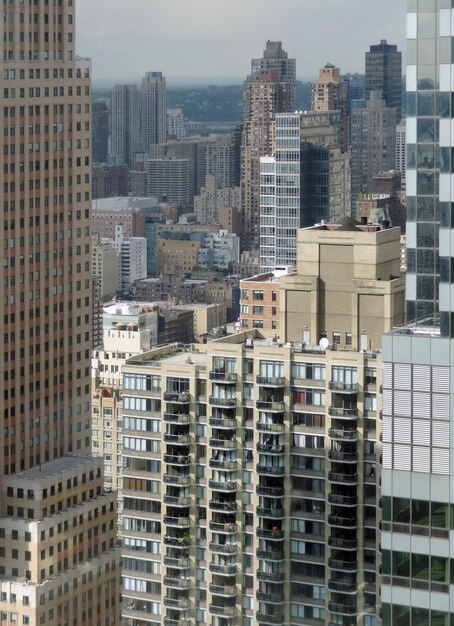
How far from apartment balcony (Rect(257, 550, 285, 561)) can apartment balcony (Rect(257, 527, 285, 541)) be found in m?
0.22

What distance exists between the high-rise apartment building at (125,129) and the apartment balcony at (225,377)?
443 feet

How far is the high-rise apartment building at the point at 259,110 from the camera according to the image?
142500 mm

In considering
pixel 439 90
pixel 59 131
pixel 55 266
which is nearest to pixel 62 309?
pixel 55 266

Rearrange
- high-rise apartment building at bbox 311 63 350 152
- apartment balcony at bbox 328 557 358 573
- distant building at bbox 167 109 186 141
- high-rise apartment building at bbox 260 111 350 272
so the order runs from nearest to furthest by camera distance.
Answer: apartment balcony at bbox 328 557 358 573
high-rise apartment building at bbox 260 111 350 272
high-rise apartment building at bbox 311 63 350 152
distant building at bbox 167 109 186 141

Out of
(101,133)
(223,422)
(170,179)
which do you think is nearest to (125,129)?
(170,179)

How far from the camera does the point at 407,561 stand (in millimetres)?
15023

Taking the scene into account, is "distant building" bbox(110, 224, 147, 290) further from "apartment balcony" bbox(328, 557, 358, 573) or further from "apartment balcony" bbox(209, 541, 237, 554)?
"apartment balcony" bbox(328, 557, 358, 573)

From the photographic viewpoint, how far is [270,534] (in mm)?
27938

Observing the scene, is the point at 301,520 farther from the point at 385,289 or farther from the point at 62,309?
the point at 62,309

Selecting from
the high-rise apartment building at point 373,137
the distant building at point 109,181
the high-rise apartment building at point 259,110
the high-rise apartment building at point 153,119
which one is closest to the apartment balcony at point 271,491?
the high-rise apartment building at point 373,137

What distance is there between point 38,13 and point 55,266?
5.21 m

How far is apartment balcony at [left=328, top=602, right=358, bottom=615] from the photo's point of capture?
27.3m

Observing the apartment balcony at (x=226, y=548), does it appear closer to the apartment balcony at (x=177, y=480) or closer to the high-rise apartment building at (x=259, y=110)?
the apartment balcony at (x=177, y=480)

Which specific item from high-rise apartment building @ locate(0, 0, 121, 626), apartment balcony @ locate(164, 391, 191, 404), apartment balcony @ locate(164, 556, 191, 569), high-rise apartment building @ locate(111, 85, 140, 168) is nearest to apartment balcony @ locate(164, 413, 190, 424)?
apartment balcony @ locate(164, 391, 191, 404)
